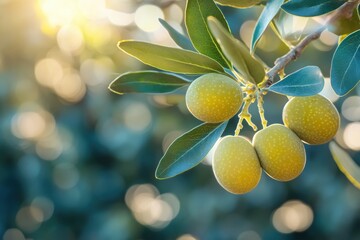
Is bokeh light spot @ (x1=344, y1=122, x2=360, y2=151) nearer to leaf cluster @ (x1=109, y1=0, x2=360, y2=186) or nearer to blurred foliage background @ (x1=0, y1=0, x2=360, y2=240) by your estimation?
blurred foliage background @ (x1=0, y1=0, x2=360, y2=240)

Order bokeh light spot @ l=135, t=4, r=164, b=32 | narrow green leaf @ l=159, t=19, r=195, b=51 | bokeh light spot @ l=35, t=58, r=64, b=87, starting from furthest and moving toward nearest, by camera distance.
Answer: bokeh light spot @ l=35, t=58, r=64, b=87 < bokeh light spot @ l=135, t=4, r=164, b=32 < narrow green leaf @ l=159, t=19, r=195, b=51

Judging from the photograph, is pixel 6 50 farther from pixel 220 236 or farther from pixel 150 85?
pixel 150 85

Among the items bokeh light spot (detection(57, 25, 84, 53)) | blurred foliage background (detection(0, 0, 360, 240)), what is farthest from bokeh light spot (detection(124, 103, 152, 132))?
bokeh light spot (detection(57, 25, 84, 53))

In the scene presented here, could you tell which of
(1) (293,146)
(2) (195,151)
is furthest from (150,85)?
(1) (293,146)

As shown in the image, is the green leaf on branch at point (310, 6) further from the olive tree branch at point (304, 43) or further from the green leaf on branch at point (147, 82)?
the green leaf on branch at point (147, 82)

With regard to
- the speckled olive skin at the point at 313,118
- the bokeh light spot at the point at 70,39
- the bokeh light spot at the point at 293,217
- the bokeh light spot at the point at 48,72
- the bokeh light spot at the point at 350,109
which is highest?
the speckled olive skin at the point at 313,118

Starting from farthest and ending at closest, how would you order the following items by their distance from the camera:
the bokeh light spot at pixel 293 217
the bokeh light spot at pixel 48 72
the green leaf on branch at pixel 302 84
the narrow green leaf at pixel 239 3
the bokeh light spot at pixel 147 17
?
the bokeh light spot at pixel 293 217 < the bokeh light spot at pixel 48 72 < the bokeh light spot at pixel 147 17 < the narrow green leaf at pixel 239 3 < the green leaf on branch at pixel 302 84

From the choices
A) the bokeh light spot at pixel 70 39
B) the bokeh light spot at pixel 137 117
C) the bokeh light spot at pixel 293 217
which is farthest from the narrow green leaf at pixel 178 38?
the bokeh light spot at pixel 293 217
